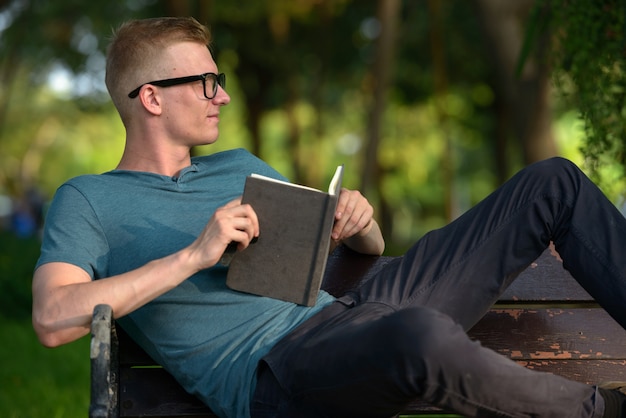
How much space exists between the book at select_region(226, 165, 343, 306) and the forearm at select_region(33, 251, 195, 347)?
0.23m

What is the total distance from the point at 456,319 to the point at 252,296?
64 cm

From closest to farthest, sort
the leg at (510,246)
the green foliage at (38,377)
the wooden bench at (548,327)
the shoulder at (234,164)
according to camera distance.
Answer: the leg at (510,246)
the wooden bench at (548,327)
the shoulder at (234,164)
the green foliage at (38,377)

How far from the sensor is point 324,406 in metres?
2.83

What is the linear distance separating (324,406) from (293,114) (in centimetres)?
1721

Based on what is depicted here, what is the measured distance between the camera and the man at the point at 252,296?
2.63 m

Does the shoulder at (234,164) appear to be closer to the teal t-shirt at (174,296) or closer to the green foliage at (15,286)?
the teal t-shirt at (174,296)

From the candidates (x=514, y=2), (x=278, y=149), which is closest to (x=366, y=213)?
(x=514, y=2)

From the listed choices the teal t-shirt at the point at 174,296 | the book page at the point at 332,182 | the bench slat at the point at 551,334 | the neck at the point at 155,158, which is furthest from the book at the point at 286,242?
the bench slat at the point at 551,334

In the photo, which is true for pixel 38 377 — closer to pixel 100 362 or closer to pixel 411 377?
pixel 100 362

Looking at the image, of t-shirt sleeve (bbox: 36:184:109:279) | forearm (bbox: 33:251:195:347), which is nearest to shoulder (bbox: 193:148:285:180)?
t-shirt sleeve (bbox: 36:184:109:279)

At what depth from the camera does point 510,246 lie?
10.6 feet

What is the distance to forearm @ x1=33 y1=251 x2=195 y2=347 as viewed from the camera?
2.84 metres

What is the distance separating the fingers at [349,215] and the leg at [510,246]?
0.18 m

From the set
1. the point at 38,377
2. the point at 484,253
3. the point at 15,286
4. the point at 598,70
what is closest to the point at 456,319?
the point at 484,253
